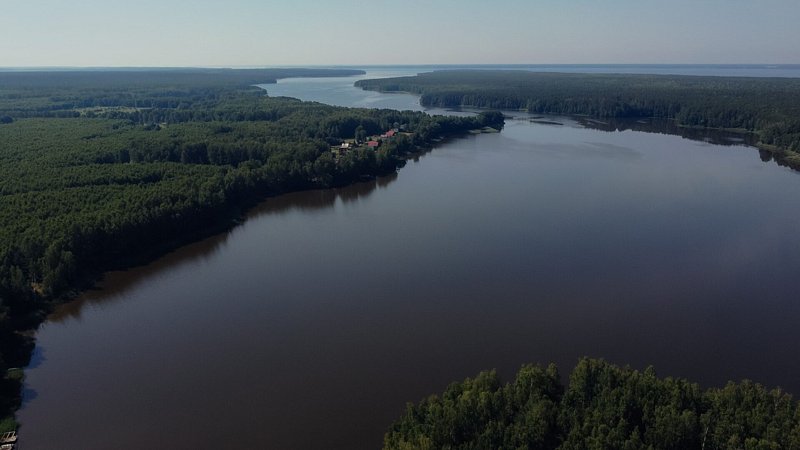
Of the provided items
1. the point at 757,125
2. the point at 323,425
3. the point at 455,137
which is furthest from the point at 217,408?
the point at 757,125

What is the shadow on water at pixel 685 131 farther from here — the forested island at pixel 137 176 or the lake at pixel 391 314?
the lake at pixel 391 314

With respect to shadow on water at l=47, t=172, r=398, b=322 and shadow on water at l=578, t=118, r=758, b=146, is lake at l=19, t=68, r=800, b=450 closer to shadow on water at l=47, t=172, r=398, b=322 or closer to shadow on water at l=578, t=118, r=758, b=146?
shadow on water at l=47, t=172, r=398, b=322

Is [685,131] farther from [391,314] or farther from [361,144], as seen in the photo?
[391,314]

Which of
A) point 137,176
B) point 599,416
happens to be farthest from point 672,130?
point 599,416

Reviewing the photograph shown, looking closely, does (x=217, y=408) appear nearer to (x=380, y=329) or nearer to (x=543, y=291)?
(x=380, y=329)

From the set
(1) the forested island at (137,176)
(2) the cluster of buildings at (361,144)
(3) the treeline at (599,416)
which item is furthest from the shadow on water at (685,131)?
(3) the treeline at (599,416)

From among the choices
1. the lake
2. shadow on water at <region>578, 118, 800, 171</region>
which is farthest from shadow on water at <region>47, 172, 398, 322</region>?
shadow on water at <region>578, 118, 800, 171</region>

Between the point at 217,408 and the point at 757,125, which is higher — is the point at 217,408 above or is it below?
below
